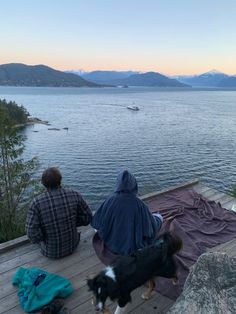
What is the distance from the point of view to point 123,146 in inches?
1439

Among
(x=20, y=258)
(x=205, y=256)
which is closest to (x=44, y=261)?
(x=20, y=258)

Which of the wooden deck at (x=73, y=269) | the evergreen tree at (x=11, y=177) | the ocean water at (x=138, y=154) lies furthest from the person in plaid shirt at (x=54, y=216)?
the ocean water at (x=138, y=154)

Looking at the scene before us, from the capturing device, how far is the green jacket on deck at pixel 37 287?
332 cm

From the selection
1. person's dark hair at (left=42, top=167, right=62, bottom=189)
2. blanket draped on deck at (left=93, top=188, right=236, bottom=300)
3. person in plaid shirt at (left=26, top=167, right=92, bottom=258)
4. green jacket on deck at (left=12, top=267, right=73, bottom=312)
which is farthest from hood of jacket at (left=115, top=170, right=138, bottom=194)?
green jacket on deck at (left=12, top=267, right=73, bottom=312)

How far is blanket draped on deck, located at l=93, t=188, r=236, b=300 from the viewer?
4.02m

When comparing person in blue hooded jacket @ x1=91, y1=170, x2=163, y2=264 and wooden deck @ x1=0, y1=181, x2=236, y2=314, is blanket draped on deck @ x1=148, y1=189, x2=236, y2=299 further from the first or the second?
person in blue hooded jacket @ x1=91, y1=170, x2=163, y2=264

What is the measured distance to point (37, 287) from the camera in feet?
11.4

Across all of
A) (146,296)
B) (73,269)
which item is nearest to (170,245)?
(146,296)

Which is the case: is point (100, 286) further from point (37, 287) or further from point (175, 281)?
point (175, 281)

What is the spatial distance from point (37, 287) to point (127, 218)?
131 centimetres

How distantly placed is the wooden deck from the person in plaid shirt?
187 millimetres

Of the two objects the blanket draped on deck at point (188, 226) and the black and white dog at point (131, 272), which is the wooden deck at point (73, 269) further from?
the black and white dog at point (131, 272)

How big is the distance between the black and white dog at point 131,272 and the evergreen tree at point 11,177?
18.0 feet

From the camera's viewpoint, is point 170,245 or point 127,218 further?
point 127,218
